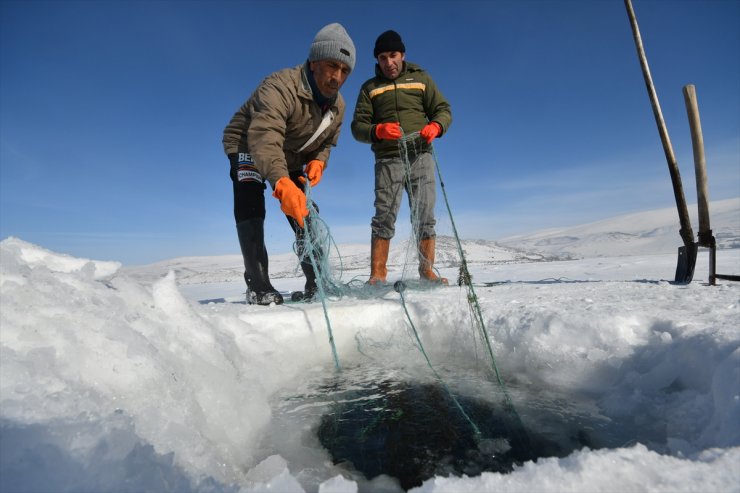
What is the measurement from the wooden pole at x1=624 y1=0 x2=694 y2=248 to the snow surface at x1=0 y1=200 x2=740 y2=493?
1310mm

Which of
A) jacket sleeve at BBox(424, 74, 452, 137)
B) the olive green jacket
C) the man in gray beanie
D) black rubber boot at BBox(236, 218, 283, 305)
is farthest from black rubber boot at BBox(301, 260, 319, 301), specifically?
jacket sleeve at BBox(424, 74, 452, 137)

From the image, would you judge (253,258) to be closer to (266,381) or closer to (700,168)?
(266,381)

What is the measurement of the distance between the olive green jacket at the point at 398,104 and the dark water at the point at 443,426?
239 centimetres

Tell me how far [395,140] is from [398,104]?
1.25 feet

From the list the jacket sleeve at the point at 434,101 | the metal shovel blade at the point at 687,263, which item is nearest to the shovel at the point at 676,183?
the metal shovel blade at the point at 687,263

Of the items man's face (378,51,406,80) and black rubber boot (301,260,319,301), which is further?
man's face (378,51,406,80)

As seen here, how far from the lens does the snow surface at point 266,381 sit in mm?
602

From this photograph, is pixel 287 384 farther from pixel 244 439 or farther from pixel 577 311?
pixel 577 311

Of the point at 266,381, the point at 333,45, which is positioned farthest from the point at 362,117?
the point at 266,381

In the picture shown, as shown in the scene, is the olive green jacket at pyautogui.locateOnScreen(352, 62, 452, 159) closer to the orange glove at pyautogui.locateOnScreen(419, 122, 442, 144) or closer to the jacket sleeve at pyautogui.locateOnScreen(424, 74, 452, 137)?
the jacket sleeve at pyautogui.locateOnScreen(424, 74, 452, 137)

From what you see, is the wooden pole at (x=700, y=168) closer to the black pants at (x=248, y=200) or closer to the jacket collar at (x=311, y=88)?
the jacket collar at (x=311, y=88)

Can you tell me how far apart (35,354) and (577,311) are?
1863 millimetres

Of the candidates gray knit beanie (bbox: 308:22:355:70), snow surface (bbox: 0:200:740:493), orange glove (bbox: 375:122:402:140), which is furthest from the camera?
orange glove (bbox: 375:122:402:140)

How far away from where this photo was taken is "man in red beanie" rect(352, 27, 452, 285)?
3.27m
